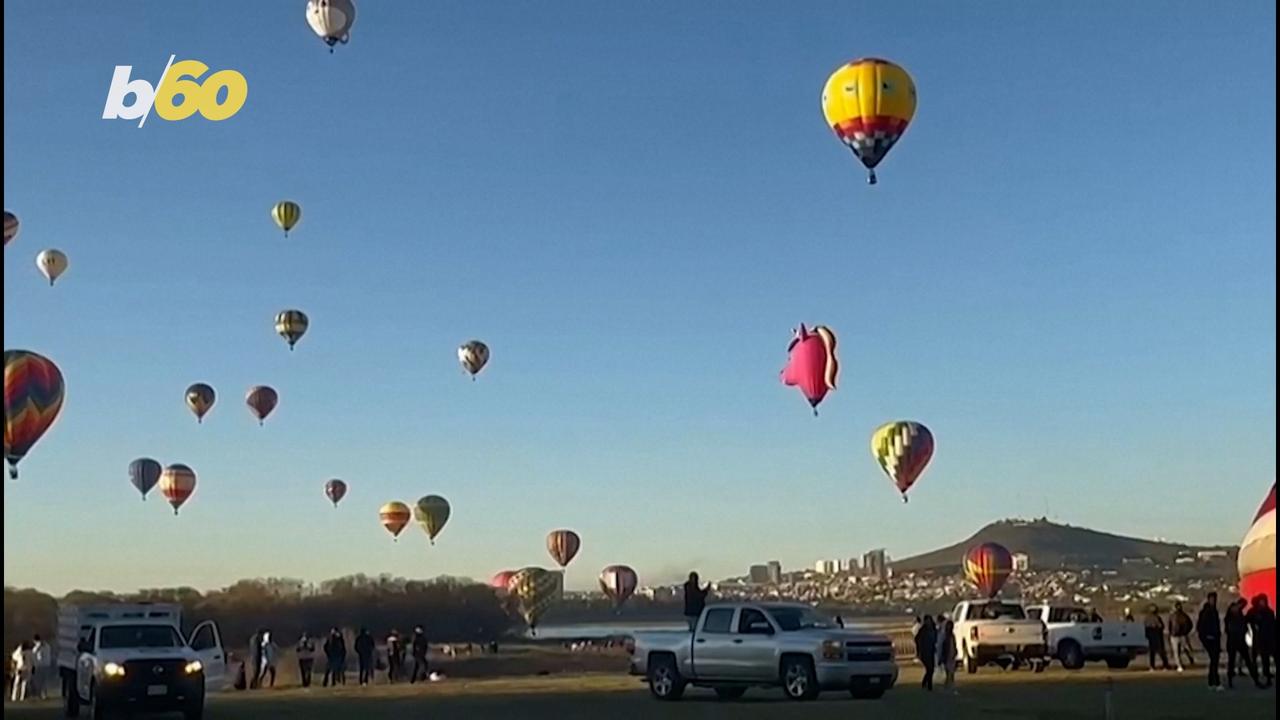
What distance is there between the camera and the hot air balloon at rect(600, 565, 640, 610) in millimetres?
77312

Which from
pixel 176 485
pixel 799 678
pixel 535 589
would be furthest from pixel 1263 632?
pixel 535 589

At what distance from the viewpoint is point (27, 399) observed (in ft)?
140

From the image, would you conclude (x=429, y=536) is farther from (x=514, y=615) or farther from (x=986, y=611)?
(x=986, y=611)

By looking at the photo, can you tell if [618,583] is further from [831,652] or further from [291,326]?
[831,652]

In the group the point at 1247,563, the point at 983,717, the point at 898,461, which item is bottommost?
the point at 983,717

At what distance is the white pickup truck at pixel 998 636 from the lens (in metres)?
38.4

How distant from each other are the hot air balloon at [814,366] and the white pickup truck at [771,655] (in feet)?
67.2

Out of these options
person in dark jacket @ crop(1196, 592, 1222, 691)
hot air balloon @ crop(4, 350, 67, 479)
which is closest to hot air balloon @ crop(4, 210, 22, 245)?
hot air balloon @ crop(4, 350, 67, 479)

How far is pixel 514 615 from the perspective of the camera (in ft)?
293

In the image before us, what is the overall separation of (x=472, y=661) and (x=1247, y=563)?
3795 cm

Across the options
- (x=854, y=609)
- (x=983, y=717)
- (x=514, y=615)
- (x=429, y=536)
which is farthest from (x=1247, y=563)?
(x=854, y=609)

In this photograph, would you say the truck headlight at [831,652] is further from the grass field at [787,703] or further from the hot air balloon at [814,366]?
the hot air balloon at [814,366]

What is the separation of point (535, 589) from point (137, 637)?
176 ft

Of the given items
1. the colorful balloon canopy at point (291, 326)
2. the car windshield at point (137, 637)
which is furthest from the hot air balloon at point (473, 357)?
the car windshield at point (137, 637)
